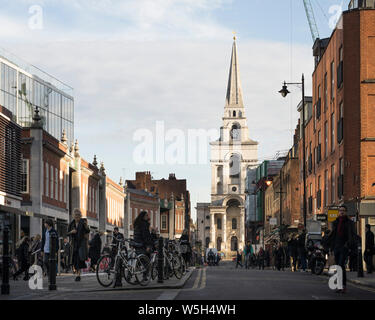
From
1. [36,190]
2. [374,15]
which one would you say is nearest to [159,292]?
[374,15]

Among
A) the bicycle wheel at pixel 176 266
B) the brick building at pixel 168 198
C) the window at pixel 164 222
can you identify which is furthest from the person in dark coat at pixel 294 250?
the window at pixel 164 222

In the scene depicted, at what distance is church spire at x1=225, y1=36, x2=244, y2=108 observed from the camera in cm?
19462

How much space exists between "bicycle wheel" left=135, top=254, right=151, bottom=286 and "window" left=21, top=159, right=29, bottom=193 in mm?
28620

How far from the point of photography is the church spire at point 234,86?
639ft

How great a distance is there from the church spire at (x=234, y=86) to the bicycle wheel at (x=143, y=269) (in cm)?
17553

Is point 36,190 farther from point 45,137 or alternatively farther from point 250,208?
point 250,208

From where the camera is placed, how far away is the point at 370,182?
37938 mm

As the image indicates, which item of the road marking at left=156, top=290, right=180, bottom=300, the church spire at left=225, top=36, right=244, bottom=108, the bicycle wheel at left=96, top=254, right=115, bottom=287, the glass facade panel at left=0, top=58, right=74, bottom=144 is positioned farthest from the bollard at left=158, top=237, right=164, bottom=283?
the church spire at left=225, top=36, right=244, bottom=108

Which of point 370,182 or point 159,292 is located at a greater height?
point 370,182

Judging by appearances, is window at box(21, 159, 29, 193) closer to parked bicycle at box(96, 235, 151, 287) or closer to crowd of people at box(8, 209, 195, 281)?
crowd of people at box(8, 209, 195, 281)

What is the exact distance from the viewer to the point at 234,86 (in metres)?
196

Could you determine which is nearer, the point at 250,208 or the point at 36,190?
the point at 36,190

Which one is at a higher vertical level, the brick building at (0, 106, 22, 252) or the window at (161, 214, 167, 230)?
the brick building at (0, 106, 22, 252)
